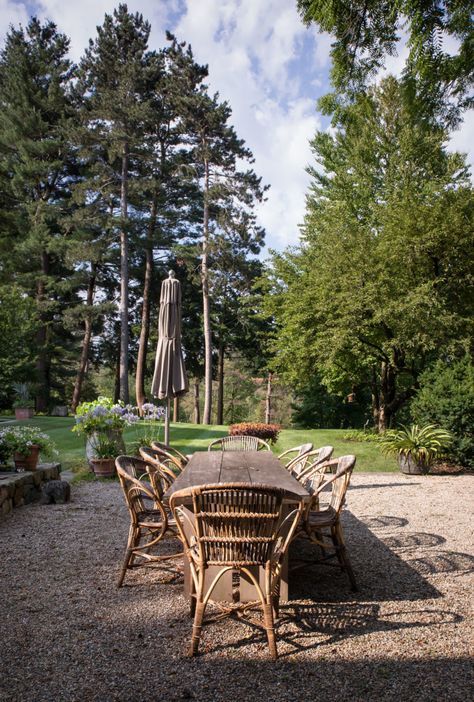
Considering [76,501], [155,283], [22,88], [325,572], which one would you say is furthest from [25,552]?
[22,88]

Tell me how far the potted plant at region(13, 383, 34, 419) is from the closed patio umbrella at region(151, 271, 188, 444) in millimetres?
10233

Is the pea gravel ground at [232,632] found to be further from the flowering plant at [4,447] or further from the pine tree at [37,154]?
the pine tree at [37,154]

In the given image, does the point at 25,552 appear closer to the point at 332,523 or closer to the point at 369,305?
the point at 332,523

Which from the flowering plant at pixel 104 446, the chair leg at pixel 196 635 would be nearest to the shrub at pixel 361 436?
the flowering plant at pixel 104 446

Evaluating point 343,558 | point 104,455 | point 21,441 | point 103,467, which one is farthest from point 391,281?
point 343,558

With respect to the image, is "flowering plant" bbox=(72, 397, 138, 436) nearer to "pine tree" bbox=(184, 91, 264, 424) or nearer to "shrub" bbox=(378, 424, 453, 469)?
"shrub" bbox=(378, 424, 453, 469)

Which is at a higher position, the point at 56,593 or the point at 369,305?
the point at 369,305

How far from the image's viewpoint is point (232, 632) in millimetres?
2719

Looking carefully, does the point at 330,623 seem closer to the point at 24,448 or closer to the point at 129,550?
the point at 129,550

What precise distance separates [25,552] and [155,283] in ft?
64.7

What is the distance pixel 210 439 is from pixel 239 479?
9.09m

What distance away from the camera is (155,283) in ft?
76.0

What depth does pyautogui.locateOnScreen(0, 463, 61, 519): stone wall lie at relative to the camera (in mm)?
5406

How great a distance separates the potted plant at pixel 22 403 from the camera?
1622cm
